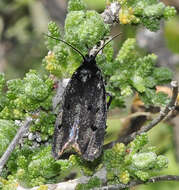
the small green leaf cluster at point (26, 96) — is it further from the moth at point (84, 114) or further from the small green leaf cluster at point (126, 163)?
the small green leaf cluster at point (126, 163)

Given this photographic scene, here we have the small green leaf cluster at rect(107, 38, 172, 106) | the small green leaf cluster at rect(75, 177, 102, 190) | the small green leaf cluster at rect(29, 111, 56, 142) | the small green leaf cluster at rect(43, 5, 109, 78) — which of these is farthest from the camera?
the small green leaf cluster at rect(107, 38, 172, 106)

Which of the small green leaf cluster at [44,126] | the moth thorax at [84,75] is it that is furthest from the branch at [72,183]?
the moth thorax at [84,75]

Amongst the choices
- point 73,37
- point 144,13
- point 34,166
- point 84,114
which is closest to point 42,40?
point 84,114

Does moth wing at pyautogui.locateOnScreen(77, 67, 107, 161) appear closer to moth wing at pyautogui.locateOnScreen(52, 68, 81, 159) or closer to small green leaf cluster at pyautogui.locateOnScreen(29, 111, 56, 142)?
moth wing at pyautogui.locateOnScreen(52, 68, 81, 159)

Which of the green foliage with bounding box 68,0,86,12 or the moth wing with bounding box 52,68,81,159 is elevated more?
the green foliage with bounding box 68,0,86,12

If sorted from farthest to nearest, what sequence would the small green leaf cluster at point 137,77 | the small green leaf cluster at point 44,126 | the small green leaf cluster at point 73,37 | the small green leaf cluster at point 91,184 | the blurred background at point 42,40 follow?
the blurred background at point 42,40 < the small green leaf cluster at point 137,77 < the small green leaf cluster at point 44,126 < the small green leaf cluster at point 91,184 < the small green leaf cluster at point 73,37

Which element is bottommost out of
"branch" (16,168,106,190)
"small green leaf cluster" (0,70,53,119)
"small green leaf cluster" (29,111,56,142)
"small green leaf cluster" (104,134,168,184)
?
"branch" (16,168,106,190)

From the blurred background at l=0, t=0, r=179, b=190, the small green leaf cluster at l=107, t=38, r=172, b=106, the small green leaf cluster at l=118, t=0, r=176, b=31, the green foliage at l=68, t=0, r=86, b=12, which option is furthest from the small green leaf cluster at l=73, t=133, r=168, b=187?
the blurred background at l=0, t=0, r=179, b=190

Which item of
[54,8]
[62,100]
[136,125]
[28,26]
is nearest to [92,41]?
[62,100]

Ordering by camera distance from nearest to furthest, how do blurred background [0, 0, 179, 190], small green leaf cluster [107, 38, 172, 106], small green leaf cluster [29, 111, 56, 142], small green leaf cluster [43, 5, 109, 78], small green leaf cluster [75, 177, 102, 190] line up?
small green leaf cluster [43, 5, 109, 78] → small green leaf cluster [75, 177, 102, 190] → small green leaf cluster [29, 111, 56, 142] → small green leaf cluster [107, 38, 172, 106] → blurred background [0, 0, 179, 190]
